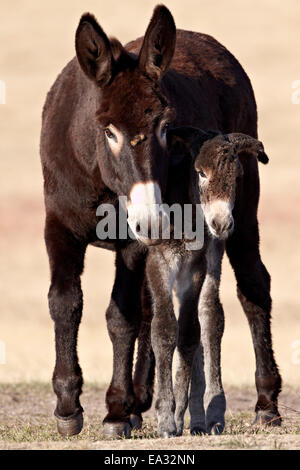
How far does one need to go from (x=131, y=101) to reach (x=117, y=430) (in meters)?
2.37

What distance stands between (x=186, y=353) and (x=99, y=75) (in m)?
1.94

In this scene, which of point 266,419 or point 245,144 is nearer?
point 245,144

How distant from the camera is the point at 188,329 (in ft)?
27.9

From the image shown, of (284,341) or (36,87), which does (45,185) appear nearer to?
(284,341)

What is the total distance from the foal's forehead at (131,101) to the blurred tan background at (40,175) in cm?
596

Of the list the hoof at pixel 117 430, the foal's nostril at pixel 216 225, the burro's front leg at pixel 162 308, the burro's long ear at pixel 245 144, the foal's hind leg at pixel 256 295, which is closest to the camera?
the foal's nostril at pixel 216 225

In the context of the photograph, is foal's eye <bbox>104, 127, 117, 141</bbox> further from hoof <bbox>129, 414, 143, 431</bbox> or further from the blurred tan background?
the blurred tan background

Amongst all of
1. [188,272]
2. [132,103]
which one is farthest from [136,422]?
[132,103]

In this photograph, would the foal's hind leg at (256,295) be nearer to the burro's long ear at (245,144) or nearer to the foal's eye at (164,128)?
the burro's long ear at (245,144)

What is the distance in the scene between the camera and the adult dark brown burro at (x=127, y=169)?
309 inches

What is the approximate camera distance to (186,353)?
27.8ft

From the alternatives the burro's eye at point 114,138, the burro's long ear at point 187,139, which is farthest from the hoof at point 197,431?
the burro's eye at point 114,138

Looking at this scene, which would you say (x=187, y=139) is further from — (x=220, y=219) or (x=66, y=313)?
(x=66, y=313)

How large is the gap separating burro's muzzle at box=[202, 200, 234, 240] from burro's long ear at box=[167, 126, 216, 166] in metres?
0.49
